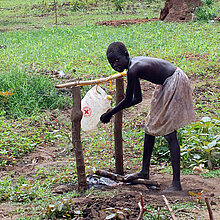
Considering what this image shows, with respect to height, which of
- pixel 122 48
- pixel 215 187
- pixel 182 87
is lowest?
pixel 215 187

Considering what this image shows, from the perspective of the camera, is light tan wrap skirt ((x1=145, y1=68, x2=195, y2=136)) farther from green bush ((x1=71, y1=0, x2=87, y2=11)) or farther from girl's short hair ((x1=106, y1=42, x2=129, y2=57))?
green bush ((x1=71, y1=0, x2=87, y2=11))

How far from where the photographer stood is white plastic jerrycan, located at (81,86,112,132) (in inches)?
163

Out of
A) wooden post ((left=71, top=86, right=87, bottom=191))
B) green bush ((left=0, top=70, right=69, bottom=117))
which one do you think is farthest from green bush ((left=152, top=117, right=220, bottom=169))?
green bush ((left=0, top=70, right=69, bottom=117))

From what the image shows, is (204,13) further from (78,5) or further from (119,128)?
(119,128)

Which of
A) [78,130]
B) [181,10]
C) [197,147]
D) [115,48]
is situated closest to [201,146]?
[197,147]

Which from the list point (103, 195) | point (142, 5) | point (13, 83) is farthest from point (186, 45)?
point (142, 5)

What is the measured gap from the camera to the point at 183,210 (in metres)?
3.28

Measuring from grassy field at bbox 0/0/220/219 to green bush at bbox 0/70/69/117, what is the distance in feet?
0.05

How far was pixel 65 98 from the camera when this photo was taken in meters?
7.08

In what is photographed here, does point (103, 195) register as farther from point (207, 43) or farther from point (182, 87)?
point (207, 43)

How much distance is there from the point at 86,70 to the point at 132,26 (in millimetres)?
5609

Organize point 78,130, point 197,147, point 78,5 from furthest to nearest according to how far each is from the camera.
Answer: point 78,5 < point 197,147 < point 78,130

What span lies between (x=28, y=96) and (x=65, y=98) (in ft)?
2.13

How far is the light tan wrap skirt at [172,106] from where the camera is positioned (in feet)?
13.0
